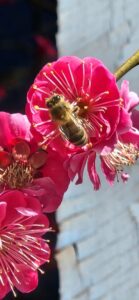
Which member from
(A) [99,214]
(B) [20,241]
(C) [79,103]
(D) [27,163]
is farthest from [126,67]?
(A) [99,214]

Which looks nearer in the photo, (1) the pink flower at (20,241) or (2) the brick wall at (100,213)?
(1) the pink flower at (20,241)

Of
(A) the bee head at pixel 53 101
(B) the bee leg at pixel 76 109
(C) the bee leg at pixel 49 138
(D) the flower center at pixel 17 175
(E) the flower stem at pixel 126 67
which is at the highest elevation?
(A) the bee head at pixel 53 101

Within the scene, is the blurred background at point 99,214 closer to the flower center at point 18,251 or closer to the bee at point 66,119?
the flower center at point 18,251

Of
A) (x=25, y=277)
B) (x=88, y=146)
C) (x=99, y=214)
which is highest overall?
(x=88, y=146)

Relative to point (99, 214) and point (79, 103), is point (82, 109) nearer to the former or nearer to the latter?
point (79, 103)

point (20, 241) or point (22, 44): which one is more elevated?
point (22, 44)

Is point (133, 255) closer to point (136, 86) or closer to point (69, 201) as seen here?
point (69, 201)

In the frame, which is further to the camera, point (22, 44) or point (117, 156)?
point (22, 44)

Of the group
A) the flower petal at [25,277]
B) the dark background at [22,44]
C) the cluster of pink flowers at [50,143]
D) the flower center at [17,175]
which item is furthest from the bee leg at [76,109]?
the dark background at [22,44]
